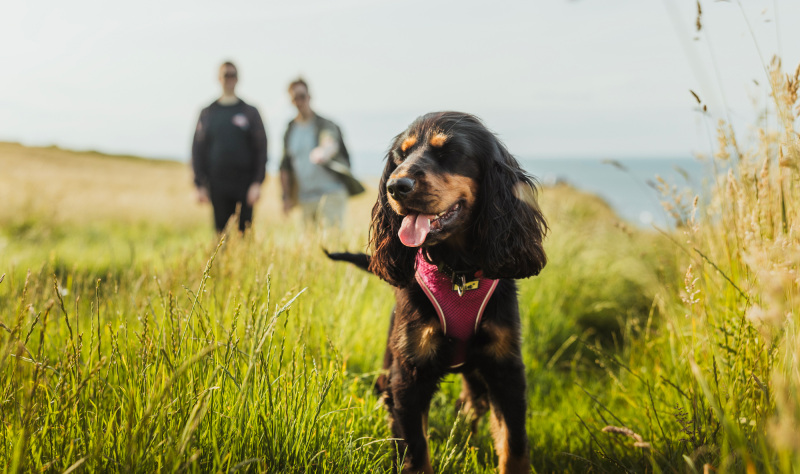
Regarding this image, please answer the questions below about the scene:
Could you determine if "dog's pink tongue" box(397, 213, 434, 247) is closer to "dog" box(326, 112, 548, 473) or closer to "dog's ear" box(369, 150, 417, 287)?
A: "dog" box(326, 112, 548, 473)

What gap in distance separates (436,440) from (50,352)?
199 centimetres

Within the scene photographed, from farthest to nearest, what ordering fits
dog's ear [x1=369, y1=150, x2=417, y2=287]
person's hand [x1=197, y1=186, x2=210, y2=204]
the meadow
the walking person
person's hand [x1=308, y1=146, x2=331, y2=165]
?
person's hand [x1=197, y1=186, x2=210, y2=204] < the walking person < person's hand [x1=308, y1=146, x2=331, y2=165] < dog's ear [x1=369, y1=150, x2=417, y2=287] < the meadow

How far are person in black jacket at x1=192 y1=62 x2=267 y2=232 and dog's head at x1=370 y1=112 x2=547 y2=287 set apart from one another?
4.02 m

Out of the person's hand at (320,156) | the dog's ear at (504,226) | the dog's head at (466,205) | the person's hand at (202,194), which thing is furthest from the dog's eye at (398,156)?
the person's hand at (202,194)

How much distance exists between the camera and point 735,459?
1.50 meters

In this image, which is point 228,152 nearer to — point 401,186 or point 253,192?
point 253,192

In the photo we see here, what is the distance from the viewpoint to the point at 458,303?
2.20m

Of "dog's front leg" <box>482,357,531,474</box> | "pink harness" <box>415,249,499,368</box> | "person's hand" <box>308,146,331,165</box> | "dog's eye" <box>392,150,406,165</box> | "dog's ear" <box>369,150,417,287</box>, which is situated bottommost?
"dog's front leg" <box>482,357,531,474</box>

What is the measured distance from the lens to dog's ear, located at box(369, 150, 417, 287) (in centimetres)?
244

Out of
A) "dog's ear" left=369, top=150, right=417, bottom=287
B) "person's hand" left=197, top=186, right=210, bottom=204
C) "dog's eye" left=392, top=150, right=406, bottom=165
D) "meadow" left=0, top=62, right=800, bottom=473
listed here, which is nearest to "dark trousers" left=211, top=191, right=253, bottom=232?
"person's hand" left=197, top=186, right=210, bottom=204

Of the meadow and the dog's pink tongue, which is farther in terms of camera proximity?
the dog's pink tongue

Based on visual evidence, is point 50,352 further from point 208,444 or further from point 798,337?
point 798,337

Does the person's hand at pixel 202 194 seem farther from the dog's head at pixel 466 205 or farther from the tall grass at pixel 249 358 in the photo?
the dog's head at pixel 466 205

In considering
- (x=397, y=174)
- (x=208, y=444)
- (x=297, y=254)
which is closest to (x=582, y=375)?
(x=297, y=254)
